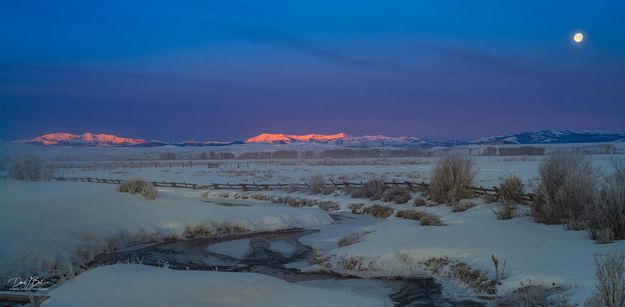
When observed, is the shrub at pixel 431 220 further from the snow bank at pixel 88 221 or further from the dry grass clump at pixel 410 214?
the snow bank at pixel 88 221

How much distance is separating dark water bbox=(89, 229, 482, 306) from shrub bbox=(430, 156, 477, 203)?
7765mm

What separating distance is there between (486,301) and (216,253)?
855 centimetres

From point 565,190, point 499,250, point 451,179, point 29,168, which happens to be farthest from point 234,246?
point 29,168

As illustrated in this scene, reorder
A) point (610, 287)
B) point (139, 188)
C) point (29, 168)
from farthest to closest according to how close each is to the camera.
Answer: point (29, 168)
point (139, 188)
point (610, 287)

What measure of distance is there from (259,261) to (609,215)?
884 cm

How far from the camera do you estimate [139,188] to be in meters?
24.1

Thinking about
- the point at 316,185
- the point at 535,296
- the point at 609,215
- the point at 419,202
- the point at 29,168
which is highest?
the point at 29,168

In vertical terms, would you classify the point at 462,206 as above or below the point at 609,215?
below

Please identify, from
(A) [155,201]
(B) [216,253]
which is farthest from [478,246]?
(A) [155,201]

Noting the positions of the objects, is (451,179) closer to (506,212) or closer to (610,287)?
(506,212)

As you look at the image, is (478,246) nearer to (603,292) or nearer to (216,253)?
(603,292)

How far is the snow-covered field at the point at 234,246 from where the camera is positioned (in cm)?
937

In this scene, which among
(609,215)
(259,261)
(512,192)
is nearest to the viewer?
(609,215)

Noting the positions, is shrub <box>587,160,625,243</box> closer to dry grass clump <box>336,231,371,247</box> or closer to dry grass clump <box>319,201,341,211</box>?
dry grass clump <box>336,231,371,247</box>
